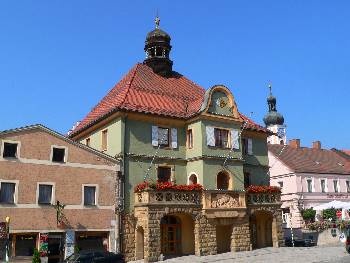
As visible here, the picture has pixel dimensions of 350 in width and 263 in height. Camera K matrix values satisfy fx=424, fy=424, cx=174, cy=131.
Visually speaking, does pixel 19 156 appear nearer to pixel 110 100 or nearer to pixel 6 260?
A: pixel 6 260

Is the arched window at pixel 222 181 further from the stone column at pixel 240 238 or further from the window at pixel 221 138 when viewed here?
the stone column at pixel 240 238

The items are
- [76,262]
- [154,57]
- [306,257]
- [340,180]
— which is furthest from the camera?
[340,180]

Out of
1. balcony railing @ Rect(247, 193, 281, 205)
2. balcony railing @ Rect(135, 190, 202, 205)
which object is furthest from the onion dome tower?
balcony railing @ Rect(247, 193, 281, 205)

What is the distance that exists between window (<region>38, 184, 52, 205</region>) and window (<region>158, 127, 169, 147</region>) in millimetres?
8833

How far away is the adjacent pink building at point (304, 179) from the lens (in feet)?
167

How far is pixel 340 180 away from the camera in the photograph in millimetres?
55188

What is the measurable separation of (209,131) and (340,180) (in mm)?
31076

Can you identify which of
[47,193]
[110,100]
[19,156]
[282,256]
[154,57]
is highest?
Result: [154,57]

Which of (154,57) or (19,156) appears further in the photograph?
(154,57)

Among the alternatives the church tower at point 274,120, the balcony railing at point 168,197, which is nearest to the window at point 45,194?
the balcony railing at point 168,197

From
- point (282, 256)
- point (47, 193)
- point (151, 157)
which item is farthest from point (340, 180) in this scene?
point (47, 193)

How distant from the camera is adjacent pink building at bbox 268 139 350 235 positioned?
50759 millimetres

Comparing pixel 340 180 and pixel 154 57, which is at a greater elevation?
pixel 154 57

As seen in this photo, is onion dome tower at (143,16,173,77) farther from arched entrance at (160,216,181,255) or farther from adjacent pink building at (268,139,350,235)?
adjacent pink building at (268,139,350,235)
